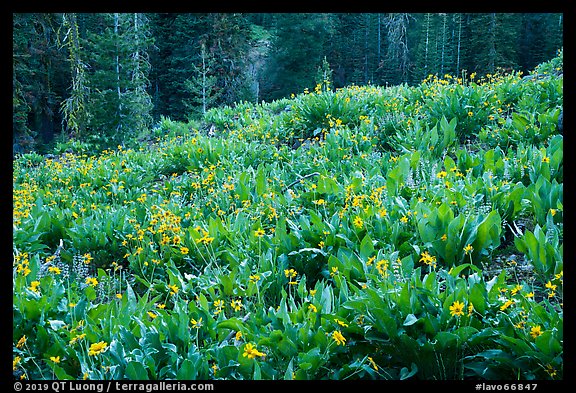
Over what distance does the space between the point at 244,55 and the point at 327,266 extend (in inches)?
1027

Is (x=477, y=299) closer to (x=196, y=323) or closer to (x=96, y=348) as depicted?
(x=196, y=323)

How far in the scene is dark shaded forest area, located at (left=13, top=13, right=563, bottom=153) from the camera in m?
19.6

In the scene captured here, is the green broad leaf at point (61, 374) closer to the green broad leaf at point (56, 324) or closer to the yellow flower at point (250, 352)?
the green broad leaf at point (56, 324)

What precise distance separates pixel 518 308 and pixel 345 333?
0.88 m

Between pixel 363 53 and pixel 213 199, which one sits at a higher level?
pixel 363 53

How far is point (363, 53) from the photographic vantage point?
38.4 metres

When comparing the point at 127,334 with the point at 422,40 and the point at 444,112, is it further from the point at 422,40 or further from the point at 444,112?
the point at 422,40

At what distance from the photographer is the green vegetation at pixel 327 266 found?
2.30 meters

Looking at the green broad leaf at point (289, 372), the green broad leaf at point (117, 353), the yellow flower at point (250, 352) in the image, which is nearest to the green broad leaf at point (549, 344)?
the green broad leaf at point (289, 372)

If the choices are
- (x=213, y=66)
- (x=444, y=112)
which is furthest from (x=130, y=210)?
(x=213, y=66)

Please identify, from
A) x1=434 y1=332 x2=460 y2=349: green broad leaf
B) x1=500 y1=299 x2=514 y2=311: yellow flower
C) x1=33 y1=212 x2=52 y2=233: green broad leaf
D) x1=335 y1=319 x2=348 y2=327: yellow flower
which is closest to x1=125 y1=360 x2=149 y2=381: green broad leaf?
x1=335 y1=319 x2=348 y2=327: yellow flower

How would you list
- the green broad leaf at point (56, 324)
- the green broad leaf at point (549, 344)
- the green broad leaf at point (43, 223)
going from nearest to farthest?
the green broad leaf at point (549, 344) → the green broad leaf at point (56, 324) → the green broad leaf at point (43, 223)

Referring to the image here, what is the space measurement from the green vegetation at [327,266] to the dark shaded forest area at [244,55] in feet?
37.7
